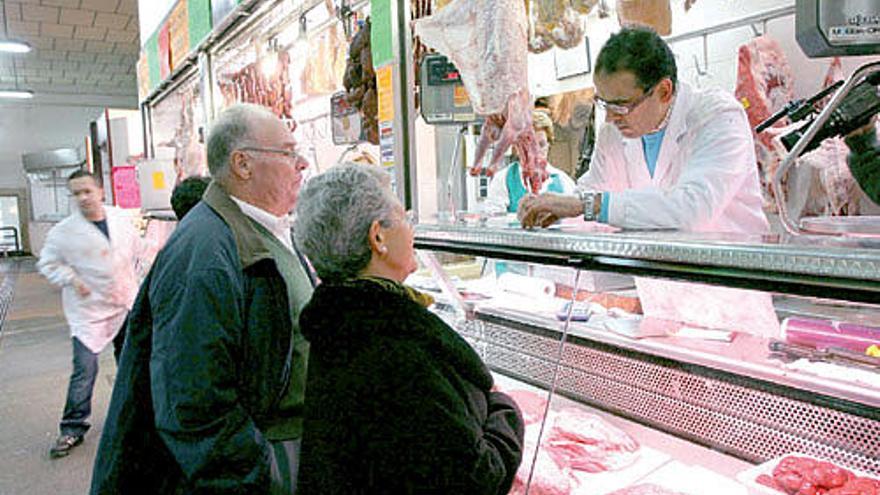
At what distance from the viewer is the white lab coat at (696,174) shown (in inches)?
70.4

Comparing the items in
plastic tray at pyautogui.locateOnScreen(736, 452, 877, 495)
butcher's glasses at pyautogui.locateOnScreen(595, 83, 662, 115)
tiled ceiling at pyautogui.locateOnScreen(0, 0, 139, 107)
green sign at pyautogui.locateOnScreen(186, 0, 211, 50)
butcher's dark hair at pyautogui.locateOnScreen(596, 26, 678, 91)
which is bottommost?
plastic tray at pyautogui.locateOnScreen(736, 452, 877, 495)

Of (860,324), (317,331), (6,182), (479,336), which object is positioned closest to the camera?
(317,331)

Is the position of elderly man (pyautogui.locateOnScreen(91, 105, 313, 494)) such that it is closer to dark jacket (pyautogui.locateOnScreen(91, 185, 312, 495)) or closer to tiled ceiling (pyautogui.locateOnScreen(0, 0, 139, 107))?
dark jacket (pyautogui.locateOnScreen(91, 185, 312, 495))

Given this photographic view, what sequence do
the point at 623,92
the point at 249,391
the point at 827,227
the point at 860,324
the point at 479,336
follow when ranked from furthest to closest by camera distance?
the point at 479,336
the point at 623,92
the point at 249,391
the point at 860,324
the point at 827,227

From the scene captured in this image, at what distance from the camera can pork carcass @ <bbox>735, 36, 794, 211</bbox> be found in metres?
3.27

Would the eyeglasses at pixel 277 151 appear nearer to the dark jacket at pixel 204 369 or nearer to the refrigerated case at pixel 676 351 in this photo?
the dark jacket at pixel 204 369

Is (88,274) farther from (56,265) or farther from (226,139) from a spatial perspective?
(226,139)

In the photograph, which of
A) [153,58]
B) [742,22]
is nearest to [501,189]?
[742,22]

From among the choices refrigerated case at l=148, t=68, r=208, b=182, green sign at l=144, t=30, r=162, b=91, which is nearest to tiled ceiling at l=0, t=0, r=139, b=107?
refrigerated case at l=148, t=68, r=208, b=182

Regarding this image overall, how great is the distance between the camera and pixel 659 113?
2.23 metres

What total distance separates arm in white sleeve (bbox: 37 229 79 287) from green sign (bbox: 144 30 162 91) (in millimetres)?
2360

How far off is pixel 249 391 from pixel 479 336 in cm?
104

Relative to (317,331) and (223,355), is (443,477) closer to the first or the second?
(317,331)

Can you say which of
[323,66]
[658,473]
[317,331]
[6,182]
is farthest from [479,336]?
[6,182]
